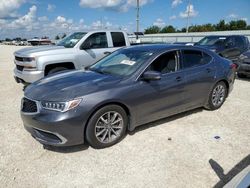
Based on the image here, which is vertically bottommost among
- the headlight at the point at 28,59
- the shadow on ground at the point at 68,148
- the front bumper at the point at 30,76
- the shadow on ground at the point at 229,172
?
the shadow on ground at the point at 229,172

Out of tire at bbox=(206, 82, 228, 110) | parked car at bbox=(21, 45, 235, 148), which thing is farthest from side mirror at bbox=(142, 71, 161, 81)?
tire at bbox=(206, 82, 228, 110)

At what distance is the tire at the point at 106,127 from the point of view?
3429 millimetres

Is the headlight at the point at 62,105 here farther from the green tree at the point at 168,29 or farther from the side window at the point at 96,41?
the green tree at the point at 168,29

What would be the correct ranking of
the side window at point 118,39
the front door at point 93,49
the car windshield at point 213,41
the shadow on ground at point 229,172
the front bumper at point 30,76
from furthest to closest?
the car windshield at point 213,41 < the side window at point 118,39 < the front door at point 93,49 < the front bumper at point 30,76 < the shadow on ground at point 229,172

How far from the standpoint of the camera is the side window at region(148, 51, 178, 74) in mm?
4119

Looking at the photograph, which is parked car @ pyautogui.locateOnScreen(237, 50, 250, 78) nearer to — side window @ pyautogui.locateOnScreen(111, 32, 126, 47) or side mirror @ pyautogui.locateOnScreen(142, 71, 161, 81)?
side window @ pyautogui.locateOnScreen(111, 32, 126, 47)

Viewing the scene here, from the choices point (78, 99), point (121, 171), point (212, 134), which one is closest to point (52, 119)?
point (78, 99)

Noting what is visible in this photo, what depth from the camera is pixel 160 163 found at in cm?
326

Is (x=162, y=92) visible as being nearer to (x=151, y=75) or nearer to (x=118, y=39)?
(x=151, y=75)

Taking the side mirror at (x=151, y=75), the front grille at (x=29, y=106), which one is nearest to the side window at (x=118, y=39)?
the side mirror at (x=151, y=75)

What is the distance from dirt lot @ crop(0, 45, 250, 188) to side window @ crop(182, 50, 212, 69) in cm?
116

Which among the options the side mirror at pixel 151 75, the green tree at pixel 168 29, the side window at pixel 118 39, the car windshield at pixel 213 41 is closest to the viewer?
the side mirror at pixel 151 75

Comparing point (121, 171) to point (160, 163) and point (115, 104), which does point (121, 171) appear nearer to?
point (160, 163)

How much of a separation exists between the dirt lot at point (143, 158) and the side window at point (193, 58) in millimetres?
1156
